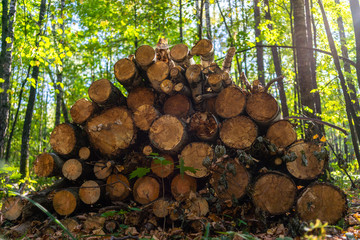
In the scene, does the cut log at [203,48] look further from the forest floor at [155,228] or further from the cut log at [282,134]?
the forest floor at [155,228]

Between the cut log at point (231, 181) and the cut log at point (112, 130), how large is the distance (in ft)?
3.95

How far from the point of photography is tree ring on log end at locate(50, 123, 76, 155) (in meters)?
3.59

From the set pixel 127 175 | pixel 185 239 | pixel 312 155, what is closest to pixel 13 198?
pixel 127 175

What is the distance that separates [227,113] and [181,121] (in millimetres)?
616

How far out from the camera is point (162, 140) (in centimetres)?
324

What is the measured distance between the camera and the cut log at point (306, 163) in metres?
3.11

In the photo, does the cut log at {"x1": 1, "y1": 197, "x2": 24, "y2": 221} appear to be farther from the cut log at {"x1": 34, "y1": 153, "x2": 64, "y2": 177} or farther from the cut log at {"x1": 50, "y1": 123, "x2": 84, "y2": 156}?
the cut log at {"x1": 50, "y1": 123, "x2": 84, "y2": 156}

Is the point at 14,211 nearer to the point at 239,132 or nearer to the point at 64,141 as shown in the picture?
the point at 64,141


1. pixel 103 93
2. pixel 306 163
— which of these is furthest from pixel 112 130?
pixel 306 163

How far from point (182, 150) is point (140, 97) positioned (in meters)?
1.03

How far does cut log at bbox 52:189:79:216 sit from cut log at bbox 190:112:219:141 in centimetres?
172

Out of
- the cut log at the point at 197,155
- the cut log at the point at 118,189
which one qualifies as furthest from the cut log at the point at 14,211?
the cut log at the point at 197,155

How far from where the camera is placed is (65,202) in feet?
11.1

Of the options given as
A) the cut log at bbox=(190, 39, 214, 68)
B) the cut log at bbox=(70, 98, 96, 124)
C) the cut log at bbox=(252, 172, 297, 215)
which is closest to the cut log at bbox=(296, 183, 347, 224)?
the cut log at bbox=(252, 172, 297, 215)
